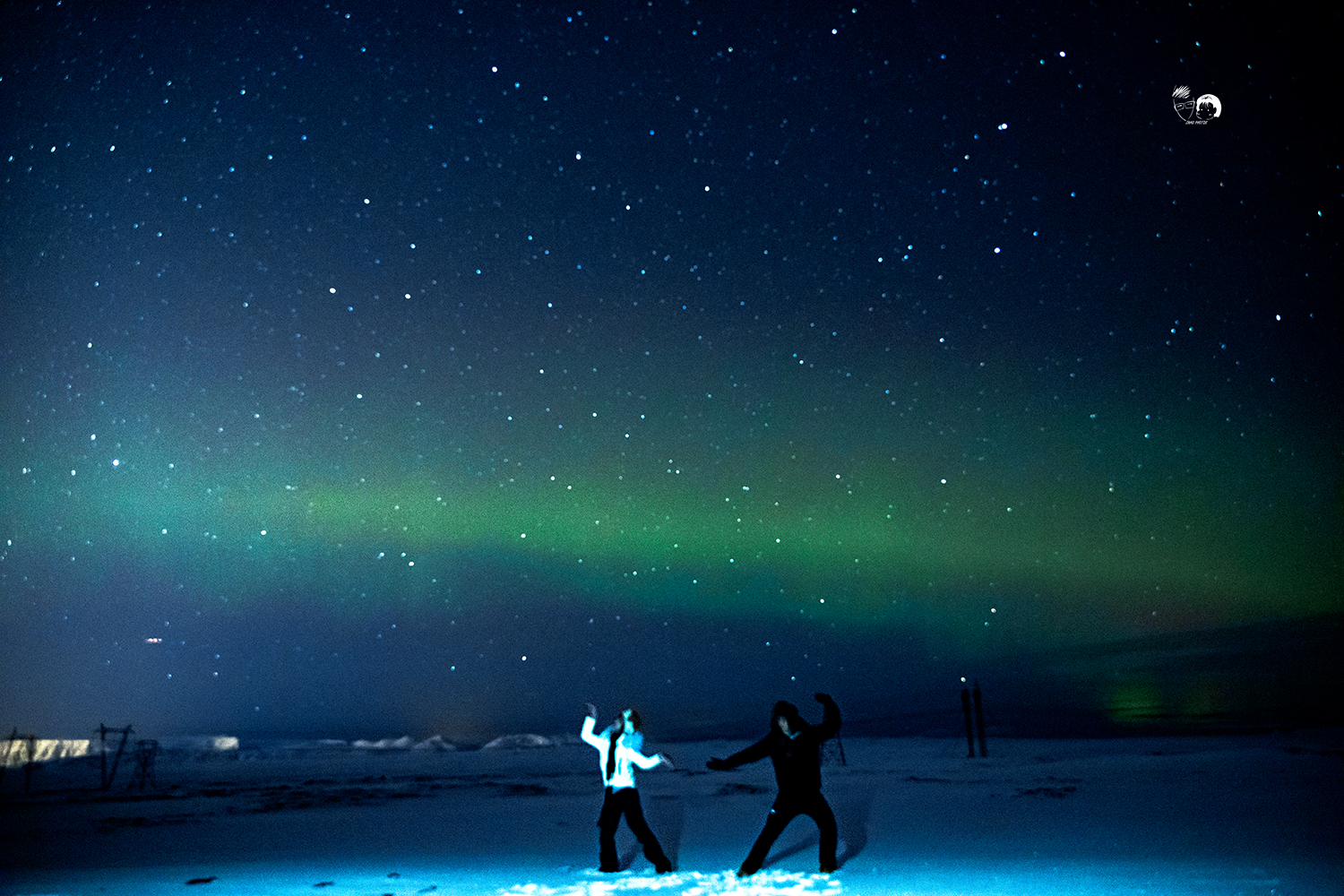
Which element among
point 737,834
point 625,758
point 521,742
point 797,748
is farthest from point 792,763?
point 521,742

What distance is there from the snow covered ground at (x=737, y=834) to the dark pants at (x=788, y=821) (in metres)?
0.19

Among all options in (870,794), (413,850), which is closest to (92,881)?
(413,850)

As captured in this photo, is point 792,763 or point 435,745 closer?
point 792,763

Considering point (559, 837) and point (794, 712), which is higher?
point (794, 712)

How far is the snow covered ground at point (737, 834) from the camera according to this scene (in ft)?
31.5

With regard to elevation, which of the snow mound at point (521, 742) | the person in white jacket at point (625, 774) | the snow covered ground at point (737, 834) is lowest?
the snow covered ground at point (737, 834)

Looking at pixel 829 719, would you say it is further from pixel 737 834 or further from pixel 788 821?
pixel 737 834

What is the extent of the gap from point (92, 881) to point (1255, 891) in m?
10.6

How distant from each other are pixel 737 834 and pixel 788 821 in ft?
15.8

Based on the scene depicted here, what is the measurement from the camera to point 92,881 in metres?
10.5

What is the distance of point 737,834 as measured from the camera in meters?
13.8

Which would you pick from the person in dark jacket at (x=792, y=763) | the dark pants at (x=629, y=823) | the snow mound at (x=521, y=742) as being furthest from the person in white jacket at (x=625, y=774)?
the snow mound at (x=521, y=742)

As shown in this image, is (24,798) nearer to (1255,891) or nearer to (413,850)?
(413,850)

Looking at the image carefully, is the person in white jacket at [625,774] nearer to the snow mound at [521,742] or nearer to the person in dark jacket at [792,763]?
the person in dark jacket at [792,763]
